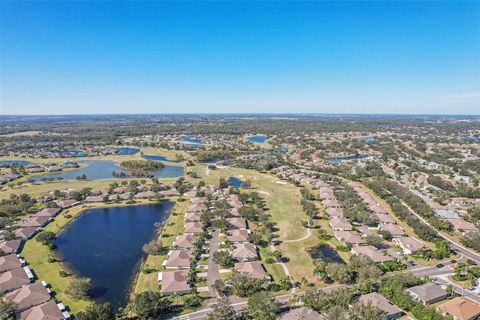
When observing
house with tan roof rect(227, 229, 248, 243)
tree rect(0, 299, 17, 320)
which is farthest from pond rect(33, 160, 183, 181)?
tree rect(0, 299, 17, 320)

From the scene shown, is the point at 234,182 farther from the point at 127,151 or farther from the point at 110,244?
the point at 127,151

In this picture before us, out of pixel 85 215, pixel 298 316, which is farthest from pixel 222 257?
pixel 85 215

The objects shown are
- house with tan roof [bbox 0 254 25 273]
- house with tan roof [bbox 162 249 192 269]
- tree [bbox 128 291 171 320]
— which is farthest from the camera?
house with tan roof [bbox 162 249 192 269]

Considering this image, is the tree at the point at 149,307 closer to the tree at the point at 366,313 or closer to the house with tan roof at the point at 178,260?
the house with tan roof at the point at 178,260

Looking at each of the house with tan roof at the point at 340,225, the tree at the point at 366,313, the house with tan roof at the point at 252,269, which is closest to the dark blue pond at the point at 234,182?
the house with tan roof at the point at 340,225

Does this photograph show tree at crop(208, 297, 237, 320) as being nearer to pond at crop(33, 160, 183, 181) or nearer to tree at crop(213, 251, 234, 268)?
tree at crop(213, 251, 234, 268)

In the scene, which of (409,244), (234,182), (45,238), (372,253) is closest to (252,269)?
(372,253)
